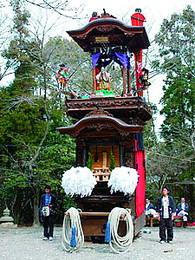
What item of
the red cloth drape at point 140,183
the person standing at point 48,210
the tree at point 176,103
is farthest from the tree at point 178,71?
the person standing at point 48,210

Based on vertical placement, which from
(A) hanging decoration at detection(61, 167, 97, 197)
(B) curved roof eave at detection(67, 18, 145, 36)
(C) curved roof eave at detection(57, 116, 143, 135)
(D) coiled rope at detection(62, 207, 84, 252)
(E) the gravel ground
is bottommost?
(E) the gravel ground

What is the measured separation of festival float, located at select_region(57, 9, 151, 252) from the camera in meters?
8.87

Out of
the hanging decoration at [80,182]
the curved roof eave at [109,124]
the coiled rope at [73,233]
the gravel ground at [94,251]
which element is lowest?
the gravel ground at [94,251]

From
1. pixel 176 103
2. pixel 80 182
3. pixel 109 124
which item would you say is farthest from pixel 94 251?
pixel 176 103

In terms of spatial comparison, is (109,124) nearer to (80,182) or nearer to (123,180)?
(123,180)

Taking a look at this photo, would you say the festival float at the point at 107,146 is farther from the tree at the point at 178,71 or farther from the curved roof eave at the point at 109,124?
the tree at the point at 178,71

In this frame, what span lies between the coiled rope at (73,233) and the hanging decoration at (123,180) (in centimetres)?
111

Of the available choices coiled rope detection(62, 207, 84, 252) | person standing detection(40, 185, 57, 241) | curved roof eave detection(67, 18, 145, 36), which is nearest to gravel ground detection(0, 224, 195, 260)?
coiled rope detection(62, 207, 84, 252)

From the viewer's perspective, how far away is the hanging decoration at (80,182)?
29.5 feet

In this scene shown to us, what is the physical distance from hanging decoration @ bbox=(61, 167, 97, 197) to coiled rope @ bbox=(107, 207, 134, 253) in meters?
0.94

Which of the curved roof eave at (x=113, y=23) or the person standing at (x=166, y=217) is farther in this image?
the curved roof eave at (x=113, y=23)

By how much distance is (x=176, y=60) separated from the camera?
19.5 metres

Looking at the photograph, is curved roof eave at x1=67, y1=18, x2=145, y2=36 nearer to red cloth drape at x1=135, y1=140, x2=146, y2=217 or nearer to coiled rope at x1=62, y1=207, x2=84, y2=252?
red cloth drape at x1=135, y1=140, x2=146, y2=217

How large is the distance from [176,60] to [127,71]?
30.9 ft
